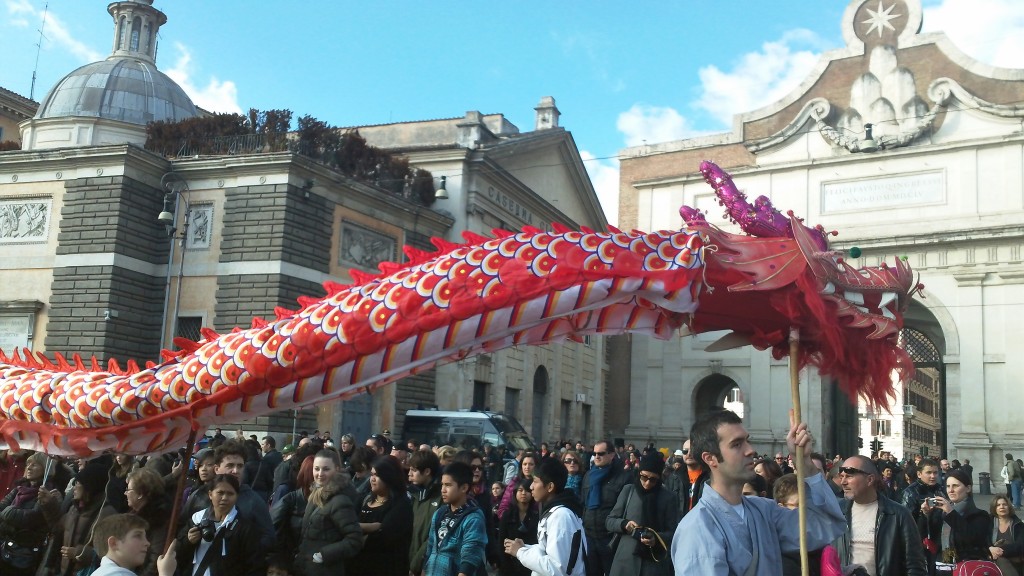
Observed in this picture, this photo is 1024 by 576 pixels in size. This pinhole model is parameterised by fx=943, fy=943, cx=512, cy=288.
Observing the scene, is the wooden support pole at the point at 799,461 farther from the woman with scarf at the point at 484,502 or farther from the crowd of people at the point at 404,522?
the woman with scarf at the point at 484,502

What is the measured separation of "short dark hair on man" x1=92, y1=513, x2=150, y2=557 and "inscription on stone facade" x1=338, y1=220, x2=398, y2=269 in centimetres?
2093

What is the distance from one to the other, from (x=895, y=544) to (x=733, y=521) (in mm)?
2810

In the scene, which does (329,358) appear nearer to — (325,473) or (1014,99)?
(325,473)

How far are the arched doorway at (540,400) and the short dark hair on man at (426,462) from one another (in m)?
27.1

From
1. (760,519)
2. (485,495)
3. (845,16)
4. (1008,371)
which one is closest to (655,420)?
(1008,371)

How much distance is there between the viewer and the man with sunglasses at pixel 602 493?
7.85m

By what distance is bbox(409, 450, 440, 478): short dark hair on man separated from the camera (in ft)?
23.1

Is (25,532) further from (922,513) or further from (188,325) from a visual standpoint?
(188,325)

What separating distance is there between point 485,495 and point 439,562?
2.56 m

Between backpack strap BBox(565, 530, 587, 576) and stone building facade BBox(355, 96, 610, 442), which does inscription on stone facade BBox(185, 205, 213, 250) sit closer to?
stone building facade BBox(355, 96, 610, 442)

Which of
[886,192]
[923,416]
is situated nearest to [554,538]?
[886,192]

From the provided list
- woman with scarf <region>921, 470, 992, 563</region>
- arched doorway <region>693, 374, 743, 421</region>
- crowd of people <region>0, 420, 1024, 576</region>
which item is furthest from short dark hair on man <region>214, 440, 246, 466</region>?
arched doorway <region>693, 374, 743, 421</region>

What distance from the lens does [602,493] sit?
7984 millimetres

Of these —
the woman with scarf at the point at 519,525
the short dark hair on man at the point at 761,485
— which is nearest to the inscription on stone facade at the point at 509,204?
the short dark hair on man at the point at 761,485
